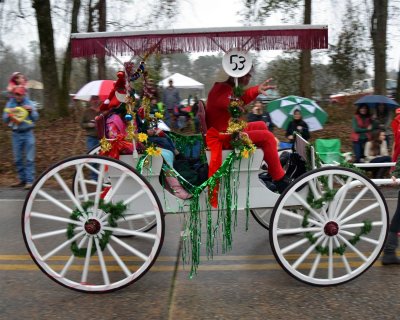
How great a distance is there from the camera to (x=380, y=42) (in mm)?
12203

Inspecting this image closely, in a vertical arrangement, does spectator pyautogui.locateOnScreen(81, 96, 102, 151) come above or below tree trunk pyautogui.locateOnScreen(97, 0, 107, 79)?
below

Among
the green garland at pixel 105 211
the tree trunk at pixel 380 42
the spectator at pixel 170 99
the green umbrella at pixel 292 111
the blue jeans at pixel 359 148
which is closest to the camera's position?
the green garland at pixel 105 211

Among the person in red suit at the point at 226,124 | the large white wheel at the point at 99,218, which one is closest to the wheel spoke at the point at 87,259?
the large white wheel at the point at 99,218

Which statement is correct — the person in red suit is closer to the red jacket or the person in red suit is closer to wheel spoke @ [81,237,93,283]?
the red jacket

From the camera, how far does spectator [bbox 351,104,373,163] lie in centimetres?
911

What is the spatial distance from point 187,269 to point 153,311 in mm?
906

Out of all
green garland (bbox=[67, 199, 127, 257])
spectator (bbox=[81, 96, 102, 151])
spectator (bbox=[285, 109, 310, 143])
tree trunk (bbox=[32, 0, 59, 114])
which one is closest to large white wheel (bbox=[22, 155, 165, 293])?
green garland (bbox=[67, 199, 127, 257])

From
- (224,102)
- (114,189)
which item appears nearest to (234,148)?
(224,102)

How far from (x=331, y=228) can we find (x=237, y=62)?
5.24 ft

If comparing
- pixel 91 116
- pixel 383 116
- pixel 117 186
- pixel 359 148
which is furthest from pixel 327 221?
pixel 383 116

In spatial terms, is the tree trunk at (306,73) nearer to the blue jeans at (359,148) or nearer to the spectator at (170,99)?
the spectator at (170,99)

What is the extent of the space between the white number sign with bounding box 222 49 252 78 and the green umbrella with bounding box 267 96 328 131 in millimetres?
5056

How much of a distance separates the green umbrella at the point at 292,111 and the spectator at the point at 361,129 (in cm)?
69

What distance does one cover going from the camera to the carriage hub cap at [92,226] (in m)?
4.02
